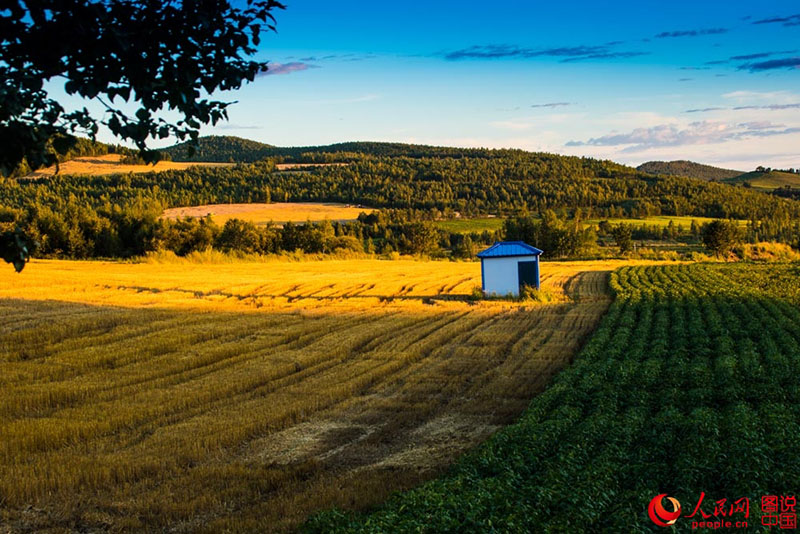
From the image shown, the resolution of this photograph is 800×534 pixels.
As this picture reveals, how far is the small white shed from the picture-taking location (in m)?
38.6

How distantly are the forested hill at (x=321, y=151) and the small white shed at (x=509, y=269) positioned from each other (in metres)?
130

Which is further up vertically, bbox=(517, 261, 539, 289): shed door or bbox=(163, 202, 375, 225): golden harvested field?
bbox=(163, 202, 375, 225): golden harvested field

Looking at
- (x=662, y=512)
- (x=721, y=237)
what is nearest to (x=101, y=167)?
(x=721, y=237)

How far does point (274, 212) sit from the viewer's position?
346 feet

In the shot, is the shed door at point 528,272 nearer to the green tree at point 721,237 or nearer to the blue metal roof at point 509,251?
the blue metal roof at point 509,251

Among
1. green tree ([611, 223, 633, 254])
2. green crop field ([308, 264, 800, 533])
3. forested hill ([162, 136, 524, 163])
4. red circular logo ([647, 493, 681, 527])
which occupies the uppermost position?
forested hill ([162, 136, 524, 163])

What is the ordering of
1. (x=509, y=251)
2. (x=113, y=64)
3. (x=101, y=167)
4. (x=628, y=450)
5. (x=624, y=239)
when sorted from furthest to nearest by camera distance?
(x=101, y=167) → (x=624, y=239) → (x=509, y=251) → (x=628, y=450) → (x=113, y=64)

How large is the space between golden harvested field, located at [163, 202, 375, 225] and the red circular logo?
86616 mm

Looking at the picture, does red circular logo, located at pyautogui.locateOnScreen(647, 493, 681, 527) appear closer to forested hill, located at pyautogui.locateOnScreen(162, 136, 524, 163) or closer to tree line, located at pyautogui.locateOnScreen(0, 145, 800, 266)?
tree line, located at pyautogui.locateOnScreen(0, 145, 800, 266)

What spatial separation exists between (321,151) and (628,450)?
581 feet

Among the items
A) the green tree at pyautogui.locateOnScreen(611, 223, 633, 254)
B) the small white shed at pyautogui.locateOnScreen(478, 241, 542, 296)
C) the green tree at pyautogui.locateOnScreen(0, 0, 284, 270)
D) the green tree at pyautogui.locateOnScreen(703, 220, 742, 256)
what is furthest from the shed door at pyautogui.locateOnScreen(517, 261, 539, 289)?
the green tree at pyautogui.locateOnScreen(703, 220, 742, 256)

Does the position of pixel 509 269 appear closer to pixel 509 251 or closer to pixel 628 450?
pixel 509 251

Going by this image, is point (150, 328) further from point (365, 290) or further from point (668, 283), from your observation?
point (668, 283)

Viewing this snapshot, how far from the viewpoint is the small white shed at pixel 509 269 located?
1519 inches
